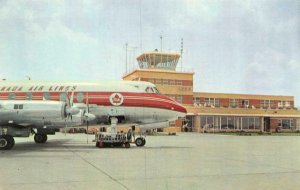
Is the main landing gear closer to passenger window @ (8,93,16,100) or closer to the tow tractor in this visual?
the tow tractor

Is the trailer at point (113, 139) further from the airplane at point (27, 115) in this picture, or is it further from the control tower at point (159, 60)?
the control tower at point (159, 60)

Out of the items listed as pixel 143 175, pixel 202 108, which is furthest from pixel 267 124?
pixel 143 175

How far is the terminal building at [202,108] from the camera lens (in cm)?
7881

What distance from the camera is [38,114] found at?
24234 mm

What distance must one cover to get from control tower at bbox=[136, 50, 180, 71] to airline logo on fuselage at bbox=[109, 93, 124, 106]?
54.2m

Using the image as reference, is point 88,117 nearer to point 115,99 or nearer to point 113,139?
point 113,139

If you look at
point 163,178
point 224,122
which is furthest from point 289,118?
point 163,178

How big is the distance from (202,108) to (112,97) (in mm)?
49823

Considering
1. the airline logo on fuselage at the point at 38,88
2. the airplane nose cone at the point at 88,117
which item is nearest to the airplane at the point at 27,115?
the airplane nose cone at the point at 88,117

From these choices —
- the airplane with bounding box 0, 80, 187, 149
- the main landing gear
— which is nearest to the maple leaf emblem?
the airplane with bounding box 0, 80, 187, 149

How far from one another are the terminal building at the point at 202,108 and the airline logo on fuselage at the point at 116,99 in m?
47.3

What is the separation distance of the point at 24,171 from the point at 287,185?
1008cm

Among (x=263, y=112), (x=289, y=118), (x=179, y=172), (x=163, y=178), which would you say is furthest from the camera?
(x=289, y=118)

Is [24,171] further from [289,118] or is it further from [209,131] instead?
[289,118]
